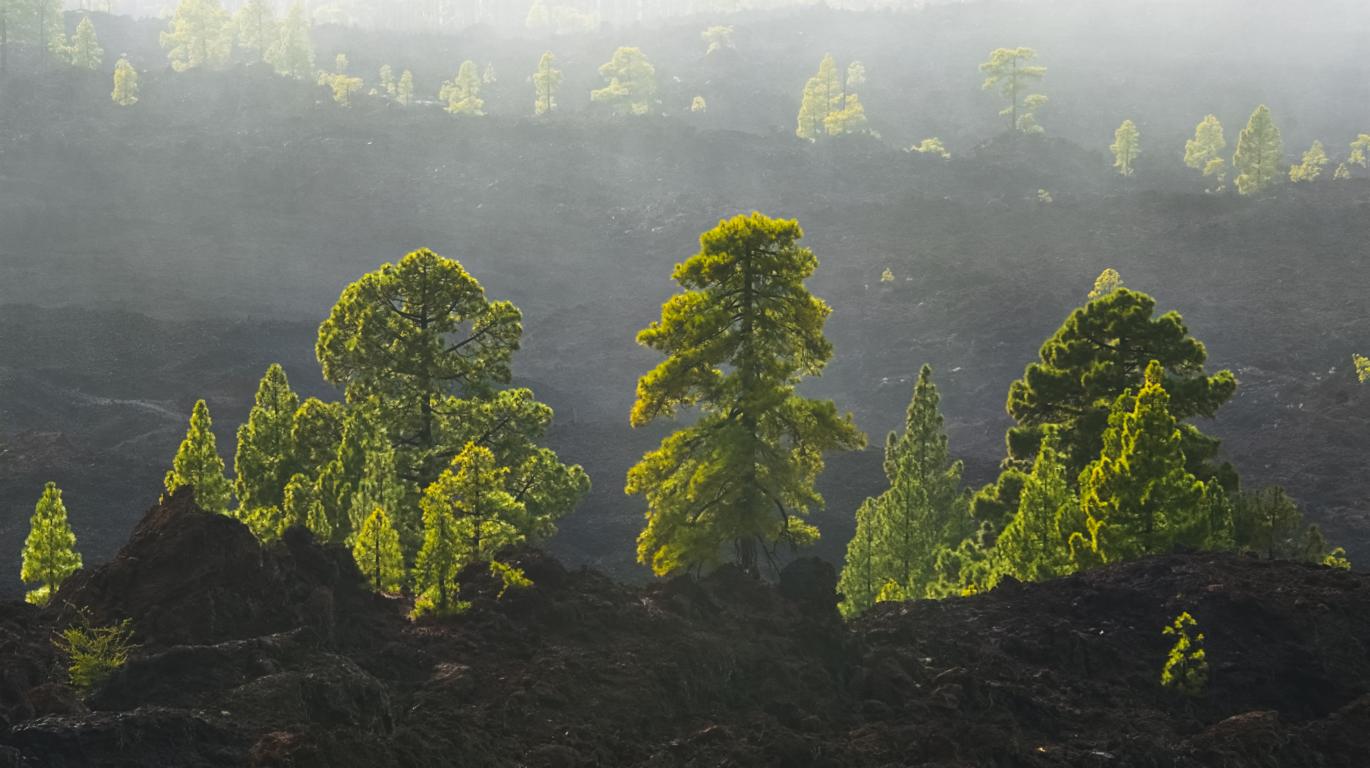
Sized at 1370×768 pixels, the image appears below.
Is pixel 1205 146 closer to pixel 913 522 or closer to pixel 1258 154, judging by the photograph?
pixel 1258 154

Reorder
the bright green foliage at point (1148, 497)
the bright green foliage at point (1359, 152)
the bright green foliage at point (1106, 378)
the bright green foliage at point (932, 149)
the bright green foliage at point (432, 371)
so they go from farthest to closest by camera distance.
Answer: the bright green foliage at point (1359, 152) → the bright green foliage at point (932, 149) → the bright green foliage at point (1106, 378) → the bright green foliage at point (432, 371) → the bright green foliage at point (1148, 497)

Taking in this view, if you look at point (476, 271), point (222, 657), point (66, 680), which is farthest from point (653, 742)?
point (476, 271)

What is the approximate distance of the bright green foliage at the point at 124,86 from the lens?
132m

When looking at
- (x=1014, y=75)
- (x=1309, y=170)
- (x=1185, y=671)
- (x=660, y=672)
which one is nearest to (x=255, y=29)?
(x=1014, y=75)

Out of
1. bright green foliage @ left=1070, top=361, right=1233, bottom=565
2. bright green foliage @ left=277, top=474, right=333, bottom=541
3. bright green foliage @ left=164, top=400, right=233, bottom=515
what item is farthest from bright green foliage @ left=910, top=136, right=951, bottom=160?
bright green foliage @ left=164, top=400, right=233, bottom=515

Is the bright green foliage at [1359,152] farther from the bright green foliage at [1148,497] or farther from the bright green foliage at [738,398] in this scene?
the bright green foliage at [738,398]

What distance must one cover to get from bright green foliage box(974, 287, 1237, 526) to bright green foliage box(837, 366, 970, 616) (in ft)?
10.0

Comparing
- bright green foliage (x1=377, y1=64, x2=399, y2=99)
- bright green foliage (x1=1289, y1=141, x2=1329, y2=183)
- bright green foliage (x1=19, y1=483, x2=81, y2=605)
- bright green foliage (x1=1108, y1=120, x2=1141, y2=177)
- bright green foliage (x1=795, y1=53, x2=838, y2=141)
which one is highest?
bright green foliage (x1=377, y1=64, x2=399, y2=99)

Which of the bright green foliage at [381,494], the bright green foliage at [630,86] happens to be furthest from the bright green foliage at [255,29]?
the bright green foliage at [381,494]

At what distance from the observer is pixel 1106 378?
117ft

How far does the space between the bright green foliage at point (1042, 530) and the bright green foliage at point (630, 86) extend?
4851 inches

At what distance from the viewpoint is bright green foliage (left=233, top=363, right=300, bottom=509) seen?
3541cm

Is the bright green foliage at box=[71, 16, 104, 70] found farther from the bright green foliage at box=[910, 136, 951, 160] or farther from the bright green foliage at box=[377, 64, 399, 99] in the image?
the bright green foliage at box=[910, 136, 951, 160]

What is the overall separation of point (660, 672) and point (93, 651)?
8.53 metres
